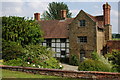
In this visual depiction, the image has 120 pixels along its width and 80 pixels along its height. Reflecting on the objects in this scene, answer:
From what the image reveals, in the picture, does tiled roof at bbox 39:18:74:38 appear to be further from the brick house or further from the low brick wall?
the low brick wall

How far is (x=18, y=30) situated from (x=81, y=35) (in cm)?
904

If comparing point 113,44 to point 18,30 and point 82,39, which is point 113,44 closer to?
point 82,39

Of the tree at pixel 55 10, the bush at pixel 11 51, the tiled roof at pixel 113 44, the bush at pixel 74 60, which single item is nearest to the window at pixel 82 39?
the bush at pixel 74 60

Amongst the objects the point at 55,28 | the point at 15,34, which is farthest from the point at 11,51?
the point at 55,28

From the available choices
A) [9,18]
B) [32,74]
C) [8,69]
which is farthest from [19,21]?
[32,74]

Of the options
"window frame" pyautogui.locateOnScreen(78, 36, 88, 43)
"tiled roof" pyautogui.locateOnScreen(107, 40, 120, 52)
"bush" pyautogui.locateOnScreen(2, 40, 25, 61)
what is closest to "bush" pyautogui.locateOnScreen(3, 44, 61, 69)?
"bush" pyautogui.locateOnScreen(2, 40, 25, 61)

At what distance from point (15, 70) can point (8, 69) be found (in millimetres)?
590

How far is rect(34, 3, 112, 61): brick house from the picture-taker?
24.2m

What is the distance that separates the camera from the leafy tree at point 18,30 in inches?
777

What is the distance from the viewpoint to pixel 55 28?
28.1 m

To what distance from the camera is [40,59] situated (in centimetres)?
1390

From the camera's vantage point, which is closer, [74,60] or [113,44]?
[74,60]

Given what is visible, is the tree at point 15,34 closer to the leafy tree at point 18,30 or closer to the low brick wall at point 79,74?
the leafy tree at point 18,30

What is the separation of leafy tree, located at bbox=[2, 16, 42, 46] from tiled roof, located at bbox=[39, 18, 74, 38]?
4827 millimetres
